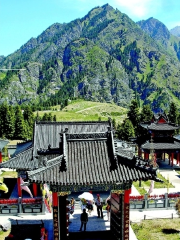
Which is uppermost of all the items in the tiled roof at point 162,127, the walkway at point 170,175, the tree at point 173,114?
the tree at point 173,114

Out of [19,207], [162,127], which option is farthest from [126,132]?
[19,207]

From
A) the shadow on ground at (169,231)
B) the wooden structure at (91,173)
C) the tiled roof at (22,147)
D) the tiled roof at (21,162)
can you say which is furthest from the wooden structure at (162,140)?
the wooden structure at (91,173)

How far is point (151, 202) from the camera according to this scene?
87.9ft

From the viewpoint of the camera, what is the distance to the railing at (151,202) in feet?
87.1

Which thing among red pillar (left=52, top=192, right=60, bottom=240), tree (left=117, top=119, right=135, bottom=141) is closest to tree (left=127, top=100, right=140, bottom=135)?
tree (left=117, top=119, right=135, bottom=141)

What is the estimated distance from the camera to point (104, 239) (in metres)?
20.7

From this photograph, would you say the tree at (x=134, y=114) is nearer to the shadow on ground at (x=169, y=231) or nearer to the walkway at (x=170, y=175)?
the walkway at (x=170, y=175)

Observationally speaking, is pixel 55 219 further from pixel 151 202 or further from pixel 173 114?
pixel 173 114

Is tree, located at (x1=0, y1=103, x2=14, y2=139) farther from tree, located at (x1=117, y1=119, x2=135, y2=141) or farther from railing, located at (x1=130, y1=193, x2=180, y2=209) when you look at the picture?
railing, located at (x1=130, y1=193, x2=180, y2=209)

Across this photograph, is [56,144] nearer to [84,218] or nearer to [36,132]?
[36,132]

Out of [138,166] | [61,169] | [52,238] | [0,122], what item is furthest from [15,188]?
[0,122]

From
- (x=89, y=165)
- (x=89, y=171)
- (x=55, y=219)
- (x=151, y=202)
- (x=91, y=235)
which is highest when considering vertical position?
(x=89, y=165)

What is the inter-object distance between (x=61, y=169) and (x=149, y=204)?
38.7 feet

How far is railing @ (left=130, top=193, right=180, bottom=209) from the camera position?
87.1 ft
